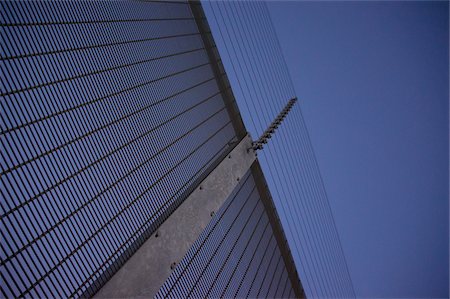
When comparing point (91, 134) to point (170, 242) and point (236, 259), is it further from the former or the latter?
point (236, 259)

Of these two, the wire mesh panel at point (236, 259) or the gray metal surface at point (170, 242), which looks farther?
the wire mesh panel at point (236, 259)

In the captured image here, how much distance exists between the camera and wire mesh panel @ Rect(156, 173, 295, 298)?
1634 cm

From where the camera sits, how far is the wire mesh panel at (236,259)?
53.6ft

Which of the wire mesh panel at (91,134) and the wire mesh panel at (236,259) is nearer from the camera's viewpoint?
the wire mesh panel at (91,134)

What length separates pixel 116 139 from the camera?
548 inches

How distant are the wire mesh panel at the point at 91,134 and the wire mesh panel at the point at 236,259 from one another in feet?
9.32

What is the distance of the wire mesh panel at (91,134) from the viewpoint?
9.63m

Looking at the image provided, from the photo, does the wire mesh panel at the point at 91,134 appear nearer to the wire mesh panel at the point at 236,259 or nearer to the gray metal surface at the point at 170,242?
the gray metal surface at the point at 170,242

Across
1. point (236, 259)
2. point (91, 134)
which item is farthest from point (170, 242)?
point (236, 259)

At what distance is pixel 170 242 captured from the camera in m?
9.79

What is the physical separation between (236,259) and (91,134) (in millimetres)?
12043

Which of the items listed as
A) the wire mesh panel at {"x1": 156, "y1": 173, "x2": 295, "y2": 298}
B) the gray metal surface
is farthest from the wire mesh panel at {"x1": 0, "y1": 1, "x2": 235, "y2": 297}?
the wire mesh panel at {"x1": 156, "y1": 173, "x2": 295, "y2": 298}

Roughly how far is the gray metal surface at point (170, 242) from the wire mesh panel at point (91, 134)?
57cm

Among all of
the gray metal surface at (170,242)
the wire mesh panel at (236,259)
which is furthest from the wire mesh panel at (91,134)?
the wire mesh panel at (236,259)
